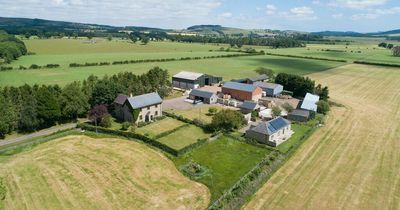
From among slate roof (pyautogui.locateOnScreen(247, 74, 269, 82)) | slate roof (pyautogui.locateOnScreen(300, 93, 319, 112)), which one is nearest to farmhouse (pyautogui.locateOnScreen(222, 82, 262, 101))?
slate roof (pyautogui.locateOnScreen(300, 93, 319, 112))

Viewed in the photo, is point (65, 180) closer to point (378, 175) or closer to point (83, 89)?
point (83, 89)

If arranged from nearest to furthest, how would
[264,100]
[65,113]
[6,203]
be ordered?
[6,203] < [65,113] < [264,100]

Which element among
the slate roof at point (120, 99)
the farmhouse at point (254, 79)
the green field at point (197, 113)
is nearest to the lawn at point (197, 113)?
the green field at point (197, 113)

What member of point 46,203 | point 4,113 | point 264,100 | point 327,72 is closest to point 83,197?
point 46,203

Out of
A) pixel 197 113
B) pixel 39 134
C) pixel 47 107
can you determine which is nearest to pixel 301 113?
pixel 197 113

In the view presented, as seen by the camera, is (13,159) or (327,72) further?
(327,72)

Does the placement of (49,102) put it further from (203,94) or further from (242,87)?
(242,87)

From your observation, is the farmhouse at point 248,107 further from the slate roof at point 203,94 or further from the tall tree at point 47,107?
the tall tree at point 47,107
